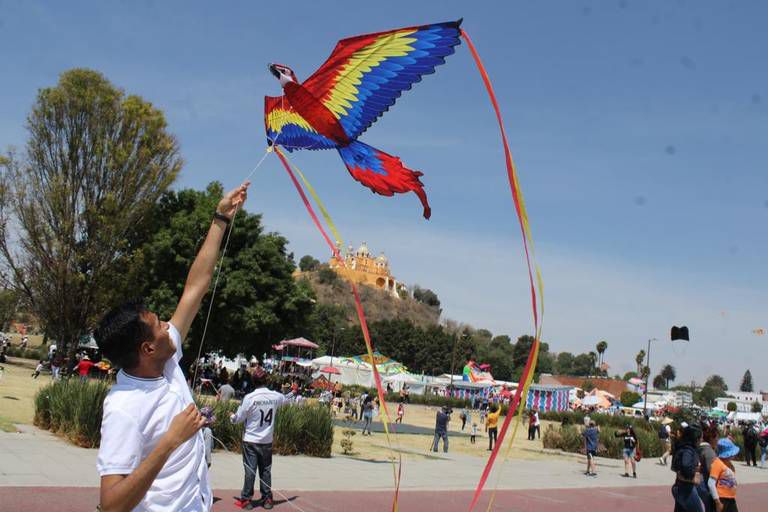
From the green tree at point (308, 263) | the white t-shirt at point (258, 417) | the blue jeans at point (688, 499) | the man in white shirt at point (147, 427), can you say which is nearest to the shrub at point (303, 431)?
the white t-shirt at point (258, 417)

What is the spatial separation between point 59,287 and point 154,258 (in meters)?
4.62

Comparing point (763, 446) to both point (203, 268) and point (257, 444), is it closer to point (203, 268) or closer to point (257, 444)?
point (257, 444)

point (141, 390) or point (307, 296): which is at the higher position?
point (307, 296)

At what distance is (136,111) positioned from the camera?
32.5 meters

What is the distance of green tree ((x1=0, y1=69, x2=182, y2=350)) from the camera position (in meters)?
32.1

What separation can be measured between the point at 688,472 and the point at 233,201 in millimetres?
6024

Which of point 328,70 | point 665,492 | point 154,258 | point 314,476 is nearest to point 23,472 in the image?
point 314,476

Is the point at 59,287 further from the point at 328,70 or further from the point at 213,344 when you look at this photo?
the point at 328,70

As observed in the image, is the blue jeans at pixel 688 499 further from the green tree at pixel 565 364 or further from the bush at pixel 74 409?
the green tree at pixel 565 364

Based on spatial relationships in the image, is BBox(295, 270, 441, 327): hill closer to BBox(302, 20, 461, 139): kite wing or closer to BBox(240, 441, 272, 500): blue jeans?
BBox(240, 441, 272, 500): blue jeans

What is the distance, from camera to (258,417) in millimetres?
9781

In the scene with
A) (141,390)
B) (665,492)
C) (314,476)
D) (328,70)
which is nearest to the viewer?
(141,390)

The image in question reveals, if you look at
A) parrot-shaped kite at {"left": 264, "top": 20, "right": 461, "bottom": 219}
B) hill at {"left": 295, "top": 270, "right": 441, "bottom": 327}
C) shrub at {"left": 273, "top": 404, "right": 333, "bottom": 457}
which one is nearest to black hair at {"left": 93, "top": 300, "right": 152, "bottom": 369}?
parrot-shaped kite at {"left": 264, "top": 20, "right": 461, "bottom": 219}

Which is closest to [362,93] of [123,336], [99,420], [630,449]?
[123,336]
